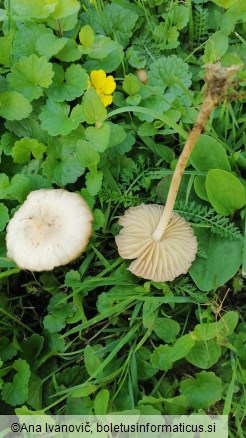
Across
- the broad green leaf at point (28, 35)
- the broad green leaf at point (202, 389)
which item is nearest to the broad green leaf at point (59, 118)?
the broad green leaf at point (28, 35)

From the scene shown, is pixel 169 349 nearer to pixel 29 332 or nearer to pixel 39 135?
pixel 29 332

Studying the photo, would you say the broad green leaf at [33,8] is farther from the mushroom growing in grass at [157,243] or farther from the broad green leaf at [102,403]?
the broad green leaf at [102,403]

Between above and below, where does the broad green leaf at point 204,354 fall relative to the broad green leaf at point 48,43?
below

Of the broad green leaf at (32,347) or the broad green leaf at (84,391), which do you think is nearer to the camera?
the broad green leaf at (84,391)

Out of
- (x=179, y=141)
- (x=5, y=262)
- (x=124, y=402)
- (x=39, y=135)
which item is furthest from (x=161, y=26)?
(x=124, y=402)

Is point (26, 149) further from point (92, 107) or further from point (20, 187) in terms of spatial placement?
point (92, 107)

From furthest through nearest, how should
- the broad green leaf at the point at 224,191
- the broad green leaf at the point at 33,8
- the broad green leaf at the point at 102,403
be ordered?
1. the broad green leaf at the point at 33,8
2. the broad green leaf at the point at 224,191
3. the broad green leaf at the point at 102,403
